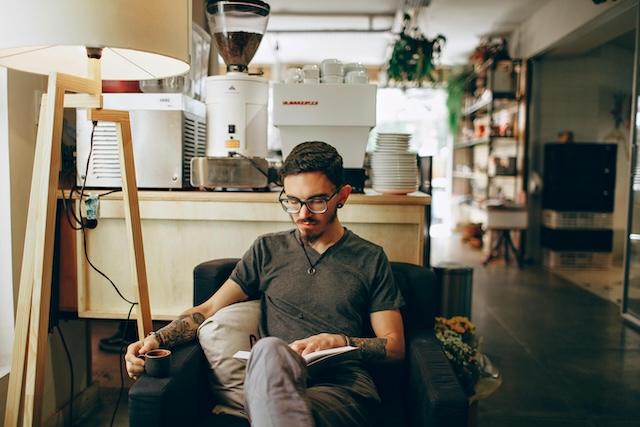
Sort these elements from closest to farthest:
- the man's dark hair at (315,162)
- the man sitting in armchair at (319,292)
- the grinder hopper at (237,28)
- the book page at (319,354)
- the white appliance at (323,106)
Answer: the book page at (319,354), the man sitting in armchair at (319,292), the man's dark hair at (315,162), the white appliance at (323,106), the grinder hopper at (237,28)

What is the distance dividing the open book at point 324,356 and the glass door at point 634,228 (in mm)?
3425

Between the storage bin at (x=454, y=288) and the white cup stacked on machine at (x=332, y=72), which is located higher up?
the white cup stacked on machine at (x=332, y=72)

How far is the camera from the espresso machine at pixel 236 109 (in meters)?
2.38

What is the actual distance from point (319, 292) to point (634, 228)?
3369 mm

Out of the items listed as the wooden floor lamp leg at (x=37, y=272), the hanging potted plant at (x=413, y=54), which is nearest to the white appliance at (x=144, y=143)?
the wooden floor lamp leg at (x=37, y=272)

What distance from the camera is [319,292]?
180cm

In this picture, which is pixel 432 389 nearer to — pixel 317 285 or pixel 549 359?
pixel 317 285

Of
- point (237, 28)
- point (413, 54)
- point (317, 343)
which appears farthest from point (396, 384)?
point (413, 54)

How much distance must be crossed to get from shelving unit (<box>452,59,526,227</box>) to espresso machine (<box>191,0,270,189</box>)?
16.2 ft

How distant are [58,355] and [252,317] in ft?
3.96

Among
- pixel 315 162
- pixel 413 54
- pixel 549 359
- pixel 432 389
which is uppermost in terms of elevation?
pixel 413 54

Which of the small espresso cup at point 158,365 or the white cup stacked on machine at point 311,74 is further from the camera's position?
the white cup stacked on machine at point 311,74

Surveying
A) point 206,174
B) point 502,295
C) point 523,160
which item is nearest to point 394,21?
point 523,160

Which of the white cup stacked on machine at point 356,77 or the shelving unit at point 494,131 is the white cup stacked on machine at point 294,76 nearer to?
the white cup stacked on machine at point 356,77
